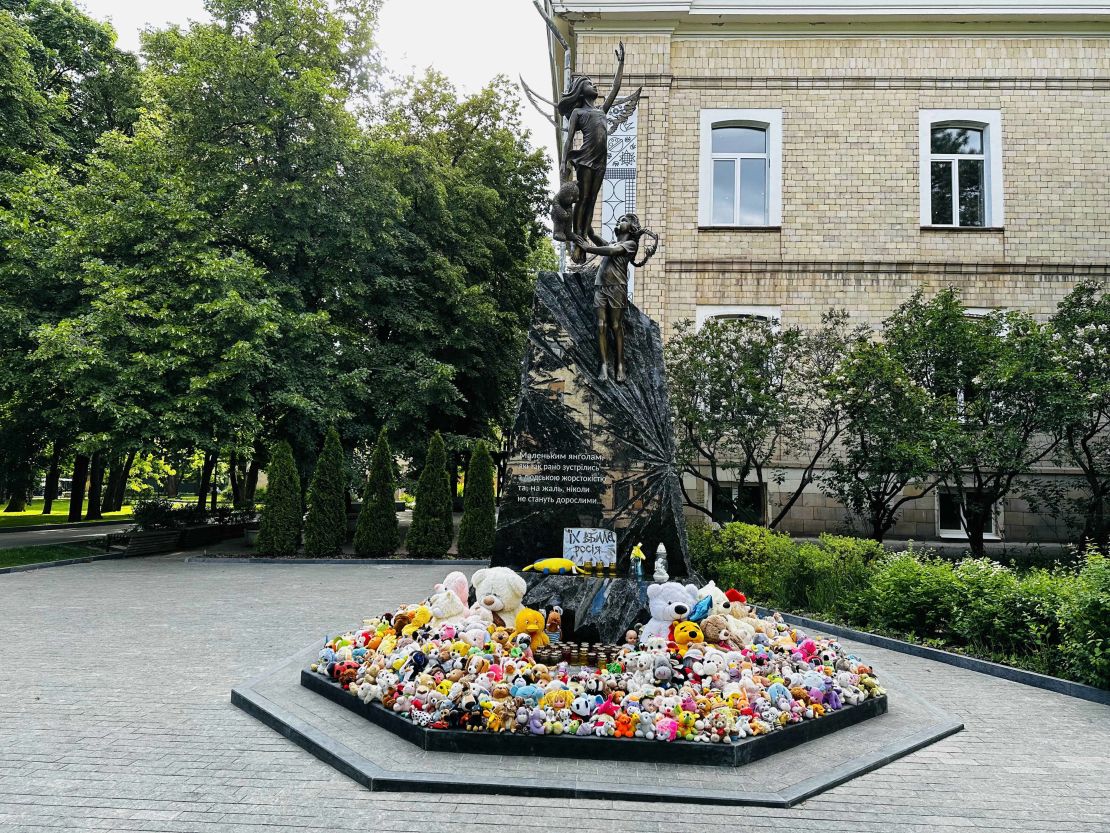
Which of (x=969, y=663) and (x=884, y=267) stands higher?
(x=884, y=267)

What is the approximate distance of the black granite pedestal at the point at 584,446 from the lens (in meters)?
7.62

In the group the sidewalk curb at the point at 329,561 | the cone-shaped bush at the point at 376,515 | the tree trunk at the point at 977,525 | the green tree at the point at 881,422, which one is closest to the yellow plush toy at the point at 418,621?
the green tree at the point at 881,422

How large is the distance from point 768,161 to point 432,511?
448 inches

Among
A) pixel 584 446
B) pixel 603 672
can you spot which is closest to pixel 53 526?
pixel 584 446

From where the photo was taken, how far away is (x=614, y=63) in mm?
18078

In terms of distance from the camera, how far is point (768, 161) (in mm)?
18172

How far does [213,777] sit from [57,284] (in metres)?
15.8

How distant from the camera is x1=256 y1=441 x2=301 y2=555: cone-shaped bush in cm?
1792

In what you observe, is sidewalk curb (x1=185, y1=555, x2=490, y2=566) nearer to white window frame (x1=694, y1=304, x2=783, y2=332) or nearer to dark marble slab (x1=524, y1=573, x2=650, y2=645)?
white window frame (x1=694, y1=304, x2=783, y2=332)

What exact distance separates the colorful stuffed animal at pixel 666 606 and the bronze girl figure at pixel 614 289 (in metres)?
2.53

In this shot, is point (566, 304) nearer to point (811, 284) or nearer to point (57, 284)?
point (811, 284)

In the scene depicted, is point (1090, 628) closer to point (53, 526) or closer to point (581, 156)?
point (581, 156)

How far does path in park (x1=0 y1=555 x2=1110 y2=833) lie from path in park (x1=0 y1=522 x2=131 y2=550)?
1287 centimetres

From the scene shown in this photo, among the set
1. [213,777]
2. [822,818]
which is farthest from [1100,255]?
[213,777]
